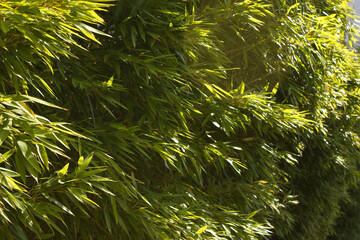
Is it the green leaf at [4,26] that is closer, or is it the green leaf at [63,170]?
the green leaf at [4,26]

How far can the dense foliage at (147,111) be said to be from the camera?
1382 mm

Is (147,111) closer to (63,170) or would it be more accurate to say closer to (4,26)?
(63,170)

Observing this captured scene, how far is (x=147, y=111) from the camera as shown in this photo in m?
2.11

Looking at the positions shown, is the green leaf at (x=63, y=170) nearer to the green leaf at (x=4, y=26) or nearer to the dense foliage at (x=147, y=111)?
the dense foliage at (x=147, y=111)

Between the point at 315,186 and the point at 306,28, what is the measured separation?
164 cm

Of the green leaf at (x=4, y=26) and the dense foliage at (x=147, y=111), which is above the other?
the green leaf at (x=4, y=26)

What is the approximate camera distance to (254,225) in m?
2.37

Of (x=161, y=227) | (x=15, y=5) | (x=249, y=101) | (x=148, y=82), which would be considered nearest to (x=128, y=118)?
(x=148, y=82)

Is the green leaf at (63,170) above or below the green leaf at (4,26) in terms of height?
below

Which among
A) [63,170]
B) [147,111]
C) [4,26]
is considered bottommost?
[147,111]

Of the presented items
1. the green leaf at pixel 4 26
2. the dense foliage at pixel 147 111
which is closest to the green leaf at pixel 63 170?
the dense foliage at pixel 147 111

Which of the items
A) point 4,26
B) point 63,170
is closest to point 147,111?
point 63,170

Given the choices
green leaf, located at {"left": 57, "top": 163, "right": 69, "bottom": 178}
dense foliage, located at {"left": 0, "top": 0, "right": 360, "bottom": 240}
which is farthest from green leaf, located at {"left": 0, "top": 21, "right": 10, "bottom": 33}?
green leaf, located at {"left": 57, "top": 163, "right": 69, "bottom": 178}

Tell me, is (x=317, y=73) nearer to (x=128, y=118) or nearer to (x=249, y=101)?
(x=249, y=101)
